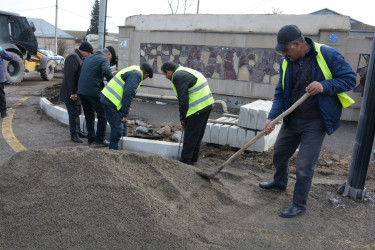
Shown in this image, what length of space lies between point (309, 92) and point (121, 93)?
111 inches

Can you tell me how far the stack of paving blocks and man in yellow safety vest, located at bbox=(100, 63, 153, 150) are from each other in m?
1.58

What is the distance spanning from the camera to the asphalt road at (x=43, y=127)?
19.3 ft

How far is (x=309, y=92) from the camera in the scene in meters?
3.23

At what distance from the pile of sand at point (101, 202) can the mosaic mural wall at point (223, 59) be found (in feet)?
22.1

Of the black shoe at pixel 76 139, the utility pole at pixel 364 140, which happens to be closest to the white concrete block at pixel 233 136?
the utility pole at pixel 364 140

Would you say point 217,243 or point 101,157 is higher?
point 101,157

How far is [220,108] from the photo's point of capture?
1044cm

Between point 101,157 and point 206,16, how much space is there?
799 cm

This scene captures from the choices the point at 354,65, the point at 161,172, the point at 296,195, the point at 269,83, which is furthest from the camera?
the point at 269,83

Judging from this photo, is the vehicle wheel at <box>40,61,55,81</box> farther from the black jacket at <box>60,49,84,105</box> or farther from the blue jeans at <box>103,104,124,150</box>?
the blue jeans at <box>103,104,124,150</box>

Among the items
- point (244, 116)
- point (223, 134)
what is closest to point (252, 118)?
point (244, 116)

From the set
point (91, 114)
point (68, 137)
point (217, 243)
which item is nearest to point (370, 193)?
point (217, 243)

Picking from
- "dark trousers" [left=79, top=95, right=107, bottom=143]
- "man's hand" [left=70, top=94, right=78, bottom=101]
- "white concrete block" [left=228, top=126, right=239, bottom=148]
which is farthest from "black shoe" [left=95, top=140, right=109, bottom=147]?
"white concrete block" [left=228, top=126, right=239, bottom=148]

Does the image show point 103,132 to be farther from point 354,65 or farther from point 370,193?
point 354,65
